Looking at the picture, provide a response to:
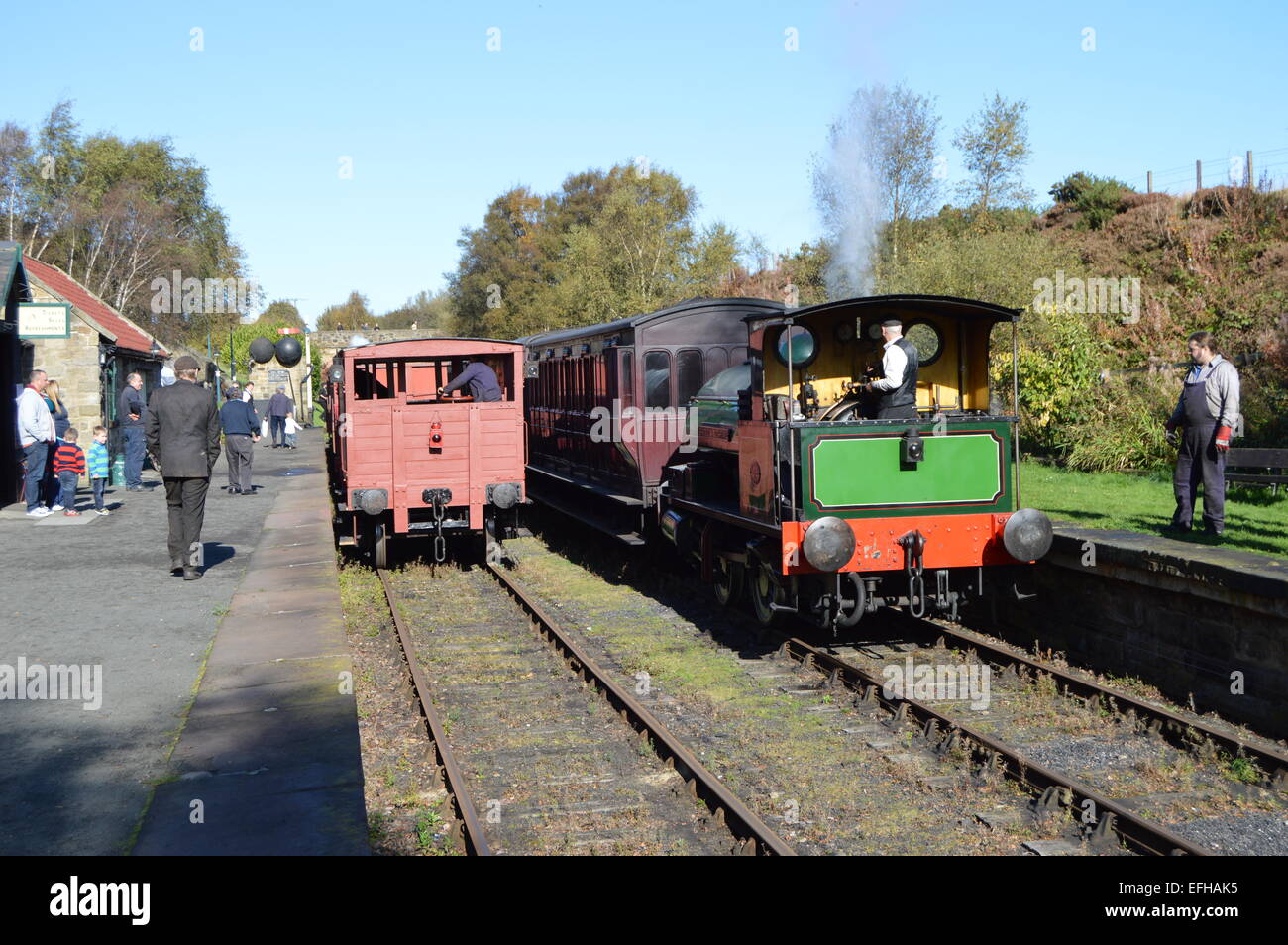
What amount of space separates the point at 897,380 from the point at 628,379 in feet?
16.9

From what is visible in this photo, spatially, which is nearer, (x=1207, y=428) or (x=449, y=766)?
(x=449, y=766)

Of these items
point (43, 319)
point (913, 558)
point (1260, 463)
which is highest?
point (43, 319)

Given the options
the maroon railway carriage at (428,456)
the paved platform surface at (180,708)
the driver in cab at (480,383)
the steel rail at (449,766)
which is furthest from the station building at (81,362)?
the steel rail at (449,766)

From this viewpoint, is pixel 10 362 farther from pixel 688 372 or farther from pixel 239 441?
pixel 688 372

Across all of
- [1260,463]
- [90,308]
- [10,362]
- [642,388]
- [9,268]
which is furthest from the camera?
[90,308]

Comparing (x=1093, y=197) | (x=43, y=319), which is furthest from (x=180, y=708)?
(x=1093, y=197)

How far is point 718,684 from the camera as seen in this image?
9000 mm

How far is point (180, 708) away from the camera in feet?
21.4

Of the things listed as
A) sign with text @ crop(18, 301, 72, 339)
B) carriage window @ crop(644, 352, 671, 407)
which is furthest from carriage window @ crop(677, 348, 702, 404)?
sign with text @ crop(18, 301, 72, 339)

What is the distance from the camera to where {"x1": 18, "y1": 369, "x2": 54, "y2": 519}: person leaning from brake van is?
15211 millimetres

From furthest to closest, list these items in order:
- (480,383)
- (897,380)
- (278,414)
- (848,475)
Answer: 1. (278,414)
2. (480,383)
3. (897,380)
4. (848,475)

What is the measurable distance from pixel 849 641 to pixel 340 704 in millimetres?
5172

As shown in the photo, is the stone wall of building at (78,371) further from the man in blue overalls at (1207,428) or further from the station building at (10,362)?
the man in blue overalls at (1207,428)
